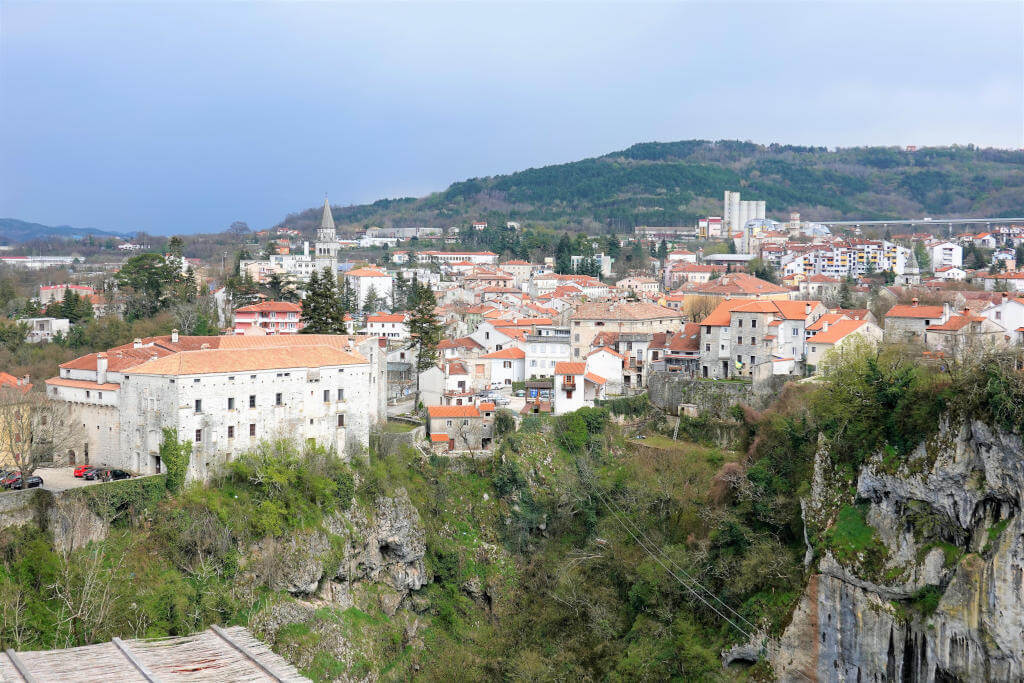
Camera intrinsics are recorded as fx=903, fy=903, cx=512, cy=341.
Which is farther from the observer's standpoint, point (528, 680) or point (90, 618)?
point (528, 680)

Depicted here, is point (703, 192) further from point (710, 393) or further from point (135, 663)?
point (135, 663)

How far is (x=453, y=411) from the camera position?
146 ft

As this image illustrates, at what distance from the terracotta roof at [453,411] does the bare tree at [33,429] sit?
15806 millimetres

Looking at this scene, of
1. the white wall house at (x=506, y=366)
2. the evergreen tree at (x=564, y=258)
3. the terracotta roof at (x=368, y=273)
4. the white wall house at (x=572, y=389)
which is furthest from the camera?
the evergreen tree at (x=564, y=258)

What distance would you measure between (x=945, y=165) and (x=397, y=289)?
465 ft

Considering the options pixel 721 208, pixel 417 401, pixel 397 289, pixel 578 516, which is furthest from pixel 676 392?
pixel 721 208

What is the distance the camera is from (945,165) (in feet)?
595

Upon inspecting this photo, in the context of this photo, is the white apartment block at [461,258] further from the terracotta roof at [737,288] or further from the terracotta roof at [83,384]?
the terracotta roof at [83,384]

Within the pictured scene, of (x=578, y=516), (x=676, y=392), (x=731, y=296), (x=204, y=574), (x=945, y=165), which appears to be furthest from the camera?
(x=945, y=165)

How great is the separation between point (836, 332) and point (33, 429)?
36.3 metres

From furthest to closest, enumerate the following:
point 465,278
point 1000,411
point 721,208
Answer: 1. point 721,208
2. point 465,278
3. point 1000,411

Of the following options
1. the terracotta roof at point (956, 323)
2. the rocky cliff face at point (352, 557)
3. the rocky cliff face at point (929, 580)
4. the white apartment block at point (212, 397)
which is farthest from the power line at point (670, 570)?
the terracotta roof at point (956, 323)

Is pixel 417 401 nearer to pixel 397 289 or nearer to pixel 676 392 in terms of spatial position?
pixel 676 392

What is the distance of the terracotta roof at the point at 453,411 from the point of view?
44.3 m
